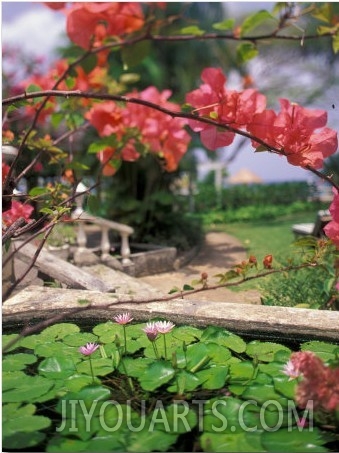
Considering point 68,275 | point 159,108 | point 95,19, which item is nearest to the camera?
point 159,108

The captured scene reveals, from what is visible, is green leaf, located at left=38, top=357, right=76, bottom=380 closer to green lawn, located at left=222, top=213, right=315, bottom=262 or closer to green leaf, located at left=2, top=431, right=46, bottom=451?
green leaf, located at left=2, top=431, right=46, bottom=451

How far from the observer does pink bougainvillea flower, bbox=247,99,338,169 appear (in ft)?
2.46

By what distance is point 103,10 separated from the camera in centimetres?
86

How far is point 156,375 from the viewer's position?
0.92 metres

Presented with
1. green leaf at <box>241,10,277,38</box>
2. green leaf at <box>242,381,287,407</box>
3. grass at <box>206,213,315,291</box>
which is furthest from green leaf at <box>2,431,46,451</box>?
grass at <box>206,213,315,291</box>

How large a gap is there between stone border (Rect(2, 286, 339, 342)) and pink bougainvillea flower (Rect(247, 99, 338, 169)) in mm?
538

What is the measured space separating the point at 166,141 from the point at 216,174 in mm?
7804

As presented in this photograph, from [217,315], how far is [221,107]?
0.62 meters

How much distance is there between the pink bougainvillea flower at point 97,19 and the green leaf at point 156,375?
1.93 ft

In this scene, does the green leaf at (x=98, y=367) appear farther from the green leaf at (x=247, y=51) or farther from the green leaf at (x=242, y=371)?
the green leaf at (x=247, y=51)

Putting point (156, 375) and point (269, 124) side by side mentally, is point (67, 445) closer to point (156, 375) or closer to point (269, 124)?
point (156, 375)

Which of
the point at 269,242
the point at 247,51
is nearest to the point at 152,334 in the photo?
the point at 247,51

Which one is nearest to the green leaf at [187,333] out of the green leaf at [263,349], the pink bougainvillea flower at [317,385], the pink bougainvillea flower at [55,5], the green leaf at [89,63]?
the green leaf at [263,349]

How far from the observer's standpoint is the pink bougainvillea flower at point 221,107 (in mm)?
775
